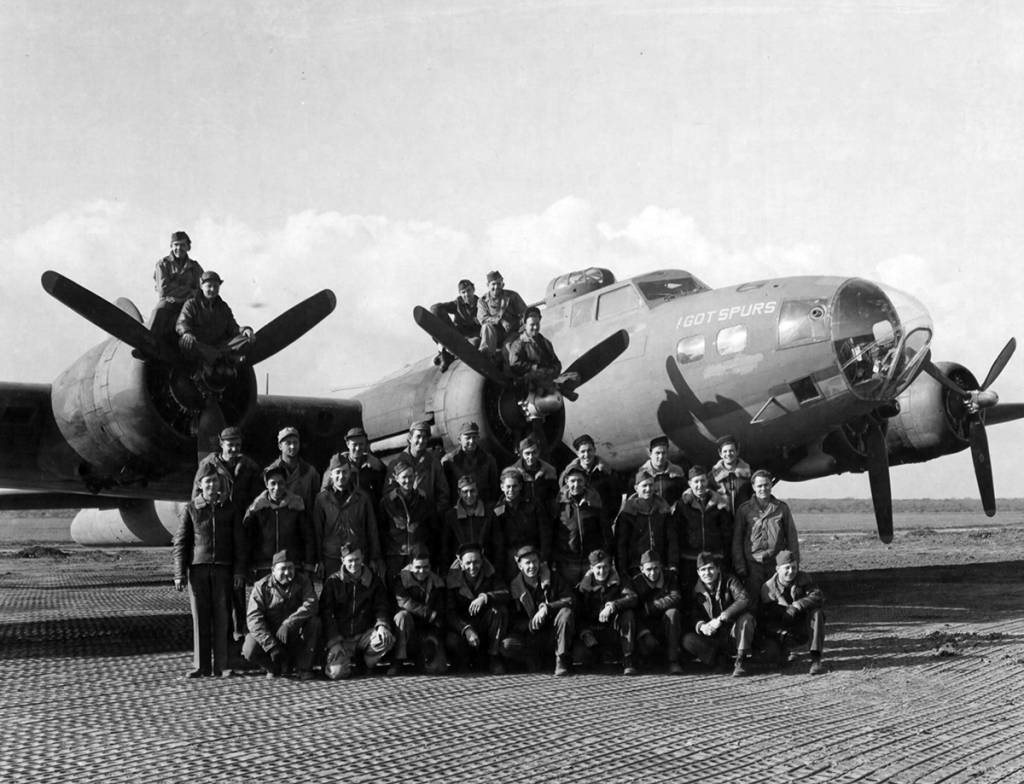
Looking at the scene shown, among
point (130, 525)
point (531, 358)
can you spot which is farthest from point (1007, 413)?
point (130, 525)

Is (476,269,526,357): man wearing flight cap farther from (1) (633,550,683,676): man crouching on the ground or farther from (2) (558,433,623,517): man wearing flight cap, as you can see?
(1) (633,550,683,676): man crouching on the ground

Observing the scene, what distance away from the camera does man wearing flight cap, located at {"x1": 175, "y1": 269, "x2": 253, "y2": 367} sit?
983 centimetres

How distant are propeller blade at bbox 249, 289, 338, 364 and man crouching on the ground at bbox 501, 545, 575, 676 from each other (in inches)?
157

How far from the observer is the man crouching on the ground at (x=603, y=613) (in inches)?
315

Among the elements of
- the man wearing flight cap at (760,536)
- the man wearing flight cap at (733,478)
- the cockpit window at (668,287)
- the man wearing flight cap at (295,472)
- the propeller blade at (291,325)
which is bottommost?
the man wearing flight cap at (760,536)

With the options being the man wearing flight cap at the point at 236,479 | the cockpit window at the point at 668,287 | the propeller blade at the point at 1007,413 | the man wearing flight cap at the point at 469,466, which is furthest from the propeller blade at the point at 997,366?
the man wearing flight cap at the point at 236,479

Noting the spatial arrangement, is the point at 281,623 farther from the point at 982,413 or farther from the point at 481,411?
the point at 982,413

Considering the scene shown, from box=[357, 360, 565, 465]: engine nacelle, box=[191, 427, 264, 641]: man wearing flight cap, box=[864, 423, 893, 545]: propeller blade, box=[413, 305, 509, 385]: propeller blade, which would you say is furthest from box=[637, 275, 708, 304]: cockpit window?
box=[191, 427, 264, 641]: man wearing flight cap

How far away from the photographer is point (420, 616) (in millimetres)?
8039

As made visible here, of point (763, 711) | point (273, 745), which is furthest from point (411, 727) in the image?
point (763, 711)

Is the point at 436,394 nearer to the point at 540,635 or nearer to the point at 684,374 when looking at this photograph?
the point at 684,374

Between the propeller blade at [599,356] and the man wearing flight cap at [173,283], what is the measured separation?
4.31m

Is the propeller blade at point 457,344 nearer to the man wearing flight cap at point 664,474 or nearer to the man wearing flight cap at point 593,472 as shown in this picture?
the man wearing flight cap at point 593,472

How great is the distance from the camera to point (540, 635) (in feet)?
26.7
